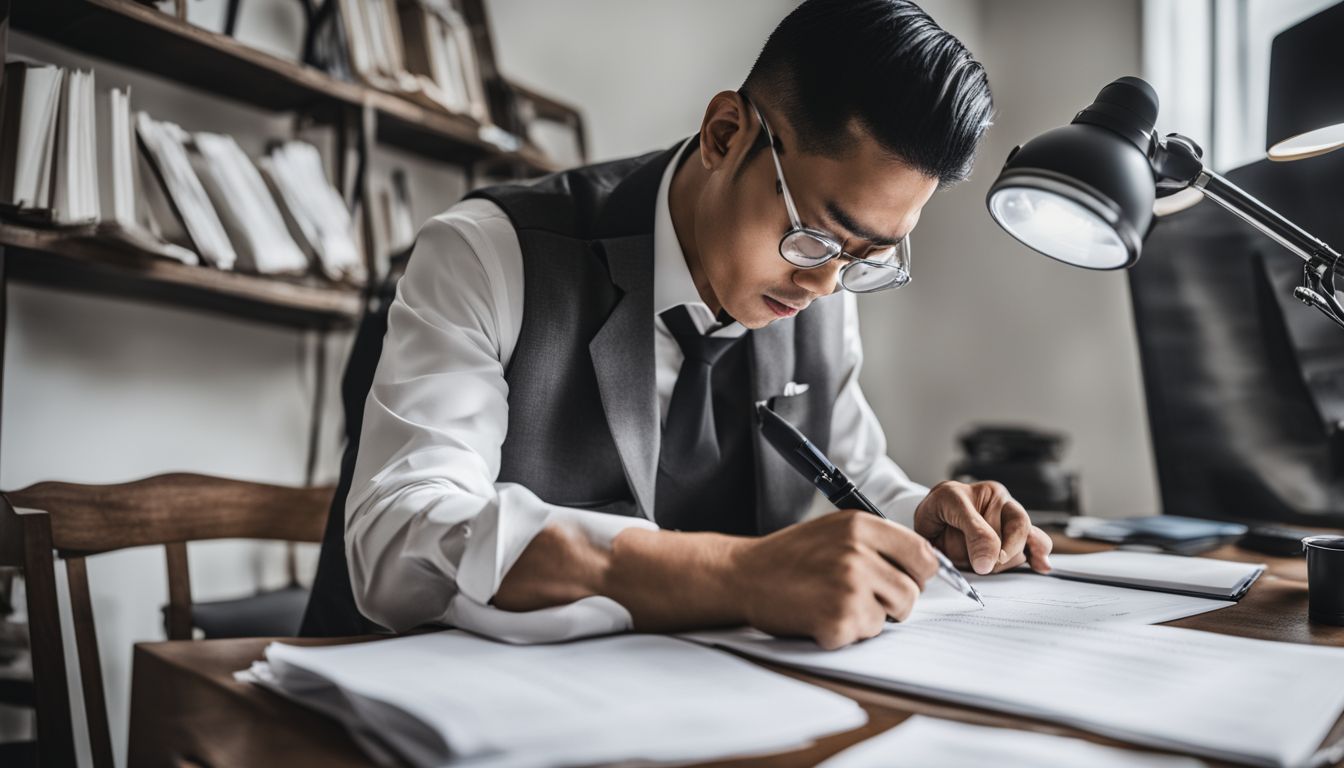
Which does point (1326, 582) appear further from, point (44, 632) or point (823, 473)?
point (44, 632)

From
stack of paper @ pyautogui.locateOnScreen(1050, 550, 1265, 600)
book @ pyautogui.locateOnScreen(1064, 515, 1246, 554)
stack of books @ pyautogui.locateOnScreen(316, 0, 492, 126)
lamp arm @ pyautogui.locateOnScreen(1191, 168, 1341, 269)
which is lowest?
book @ pyautogui.locateOnScreen(1064, 515, 1246, 554)

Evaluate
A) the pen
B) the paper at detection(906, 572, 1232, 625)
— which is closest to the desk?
the paper at detection(906, 572, 1232, 625)

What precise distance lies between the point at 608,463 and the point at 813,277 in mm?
354

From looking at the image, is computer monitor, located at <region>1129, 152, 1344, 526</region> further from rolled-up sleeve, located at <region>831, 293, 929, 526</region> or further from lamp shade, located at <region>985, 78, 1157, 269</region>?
lamp shade, located at <region>985, 78, 1157, 269</region>

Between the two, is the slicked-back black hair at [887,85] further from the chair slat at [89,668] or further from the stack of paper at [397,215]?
the stack of paper at [397,215]

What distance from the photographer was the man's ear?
1.16m

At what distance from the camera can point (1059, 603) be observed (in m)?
0.89

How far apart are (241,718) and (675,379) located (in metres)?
0.80

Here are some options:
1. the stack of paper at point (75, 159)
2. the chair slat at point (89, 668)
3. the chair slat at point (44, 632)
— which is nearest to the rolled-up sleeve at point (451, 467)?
the chair slat at point (44, 632)

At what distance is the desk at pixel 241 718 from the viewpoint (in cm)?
50

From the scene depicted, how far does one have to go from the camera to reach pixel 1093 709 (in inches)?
21.5

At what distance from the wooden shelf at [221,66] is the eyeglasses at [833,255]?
117 cm

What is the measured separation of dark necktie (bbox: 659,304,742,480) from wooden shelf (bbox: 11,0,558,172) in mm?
1118

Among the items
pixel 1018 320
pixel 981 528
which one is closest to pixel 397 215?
pixel 981 528
